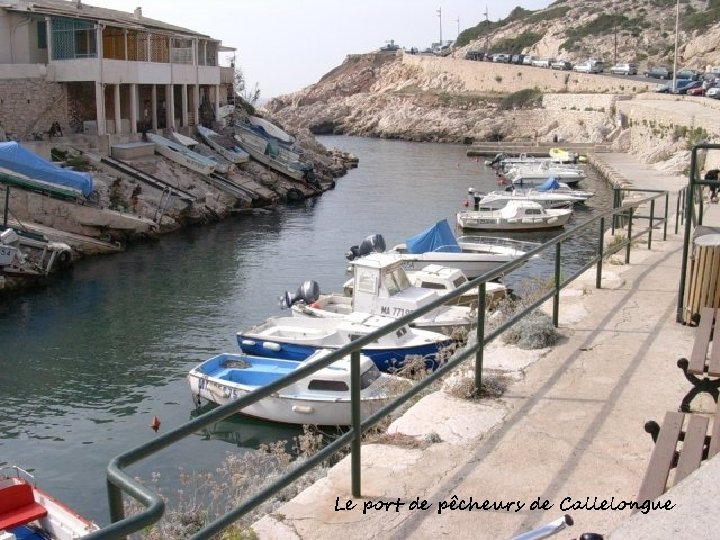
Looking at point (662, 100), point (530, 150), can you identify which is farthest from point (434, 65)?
point (662, 100)

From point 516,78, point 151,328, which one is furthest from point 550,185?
point 516,78

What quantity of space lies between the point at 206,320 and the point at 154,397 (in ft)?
18.0

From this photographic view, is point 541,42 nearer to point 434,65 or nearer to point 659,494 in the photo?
point 434,65

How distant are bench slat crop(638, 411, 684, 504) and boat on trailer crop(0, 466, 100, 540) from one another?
22.9 feet

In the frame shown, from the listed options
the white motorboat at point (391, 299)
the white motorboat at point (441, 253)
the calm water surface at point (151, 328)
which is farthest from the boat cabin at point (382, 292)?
the white motorboat at point (441, 253)

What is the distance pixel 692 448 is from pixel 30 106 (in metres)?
38.7

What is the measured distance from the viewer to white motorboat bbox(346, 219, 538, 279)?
2517 cm

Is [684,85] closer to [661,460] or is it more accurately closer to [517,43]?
[517,43]

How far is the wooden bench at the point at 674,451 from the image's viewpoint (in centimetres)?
404

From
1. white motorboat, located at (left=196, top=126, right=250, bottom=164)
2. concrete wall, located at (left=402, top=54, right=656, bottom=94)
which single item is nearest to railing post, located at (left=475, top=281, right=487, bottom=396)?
white motorboat, located at (left=196, top=126, right=250, bottom=164)

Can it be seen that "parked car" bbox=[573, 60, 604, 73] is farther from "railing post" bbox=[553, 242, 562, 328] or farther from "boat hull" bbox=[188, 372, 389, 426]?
"railing post" bbox=[553, 242, 562, 328]

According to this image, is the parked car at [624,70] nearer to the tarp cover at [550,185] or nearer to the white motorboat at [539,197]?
the white motorboat at [539,197]

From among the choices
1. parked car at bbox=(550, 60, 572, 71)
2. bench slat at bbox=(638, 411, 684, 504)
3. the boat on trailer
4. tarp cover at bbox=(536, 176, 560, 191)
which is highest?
parked car at bbox=(550, 60, 572, 71)

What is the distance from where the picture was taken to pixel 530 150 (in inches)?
2662
